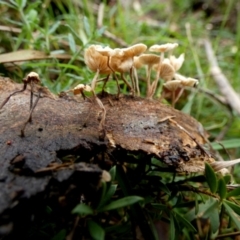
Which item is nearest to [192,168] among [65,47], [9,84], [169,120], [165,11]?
[169,120]

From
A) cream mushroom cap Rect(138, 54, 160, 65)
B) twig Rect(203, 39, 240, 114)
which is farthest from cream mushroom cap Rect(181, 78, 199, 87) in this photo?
twig Rect(203, 39, 240, 114)

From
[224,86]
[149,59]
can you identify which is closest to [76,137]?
[149,59]

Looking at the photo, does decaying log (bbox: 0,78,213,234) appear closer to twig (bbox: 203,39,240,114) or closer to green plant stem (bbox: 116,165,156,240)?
green plant stem (bbox: 116,165,156,240)

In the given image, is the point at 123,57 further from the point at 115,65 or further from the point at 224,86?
the point at 224,86

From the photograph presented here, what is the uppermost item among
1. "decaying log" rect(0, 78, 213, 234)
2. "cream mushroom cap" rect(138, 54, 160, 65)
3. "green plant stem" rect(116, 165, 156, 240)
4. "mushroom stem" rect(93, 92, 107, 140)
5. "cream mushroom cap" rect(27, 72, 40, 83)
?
"cream mushroom cap" rect(138, 54, 160, 65)

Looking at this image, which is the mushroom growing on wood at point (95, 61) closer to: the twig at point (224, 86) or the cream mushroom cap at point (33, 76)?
the cream mushroom cap at point (33, 76)

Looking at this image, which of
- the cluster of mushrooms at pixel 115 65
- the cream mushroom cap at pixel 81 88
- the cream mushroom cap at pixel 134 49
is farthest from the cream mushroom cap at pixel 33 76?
the cream mushroom cap at pixel 134 49
